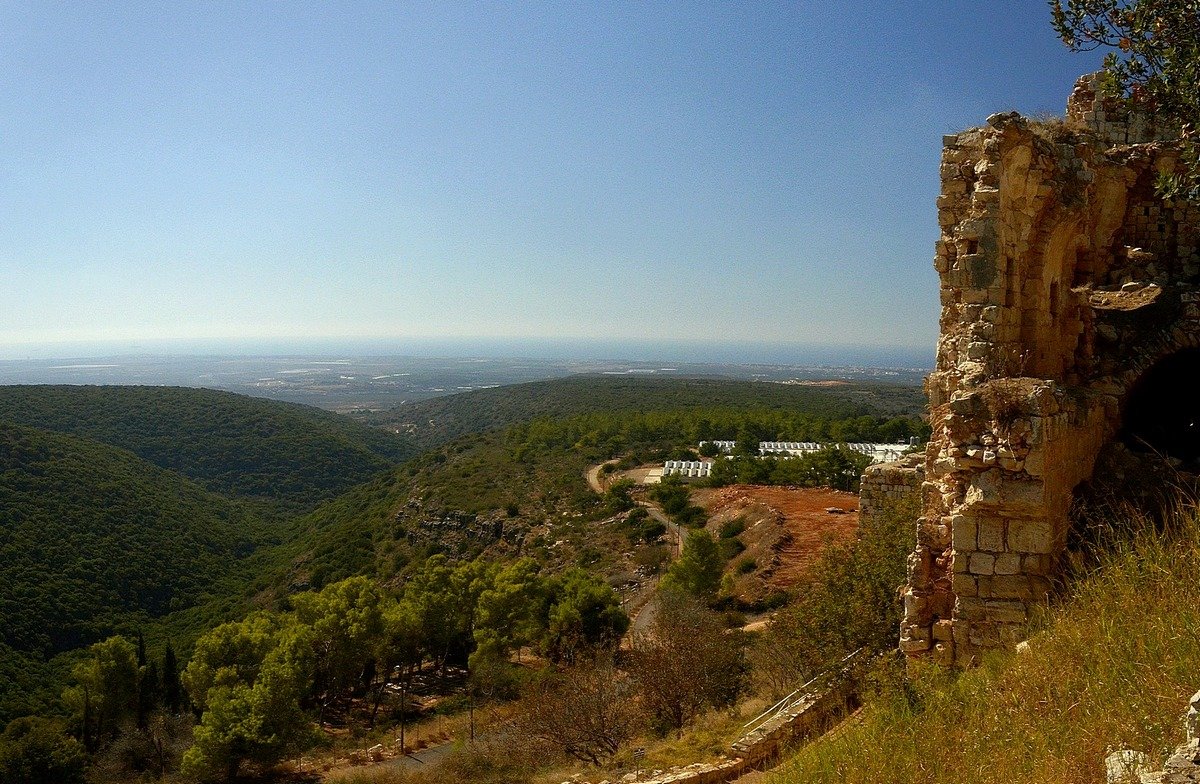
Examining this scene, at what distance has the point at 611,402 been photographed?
331ft

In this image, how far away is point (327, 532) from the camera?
173 ft

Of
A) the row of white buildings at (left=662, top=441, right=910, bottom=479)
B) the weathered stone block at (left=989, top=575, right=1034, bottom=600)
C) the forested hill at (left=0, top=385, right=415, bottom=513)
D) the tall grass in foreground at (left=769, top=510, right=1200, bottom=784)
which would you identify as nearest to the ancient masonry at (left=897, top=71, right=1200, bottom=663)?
the weathered stone block at (left=989, top=575, right=1034, bottom=600)

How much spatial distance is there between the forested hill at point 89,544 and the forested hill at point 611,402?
4475cm

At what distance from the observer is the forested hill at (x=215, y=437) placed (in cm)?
7194

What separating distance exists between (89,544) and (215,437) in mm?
40716

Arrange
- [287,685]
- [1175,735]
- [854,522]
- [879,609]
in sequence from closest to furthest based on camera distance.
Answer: [1175,735], [879,609], [287,685], [854,522]

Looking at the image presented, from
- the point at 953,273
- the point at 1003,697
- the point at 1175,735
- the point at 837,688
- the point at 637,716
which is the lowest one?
the point at 637,716

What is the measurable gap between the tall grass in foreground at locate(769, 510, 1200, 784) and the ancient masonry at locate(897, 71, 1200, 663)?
0.53 metres

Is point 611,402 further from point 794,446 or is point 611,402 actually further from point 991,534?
point 991,534

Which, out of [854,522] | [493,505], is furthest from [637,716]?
[493,505]

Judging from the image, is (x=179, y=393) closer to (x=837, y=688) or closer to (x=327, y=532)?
(x=327, y=532)

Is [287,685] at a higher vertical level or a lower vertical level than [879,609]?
lower

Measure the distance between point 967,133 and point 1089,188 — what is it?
1.75 m

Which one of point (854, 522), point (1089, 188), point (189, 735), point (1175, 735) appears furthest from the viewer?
point (854, 522)
